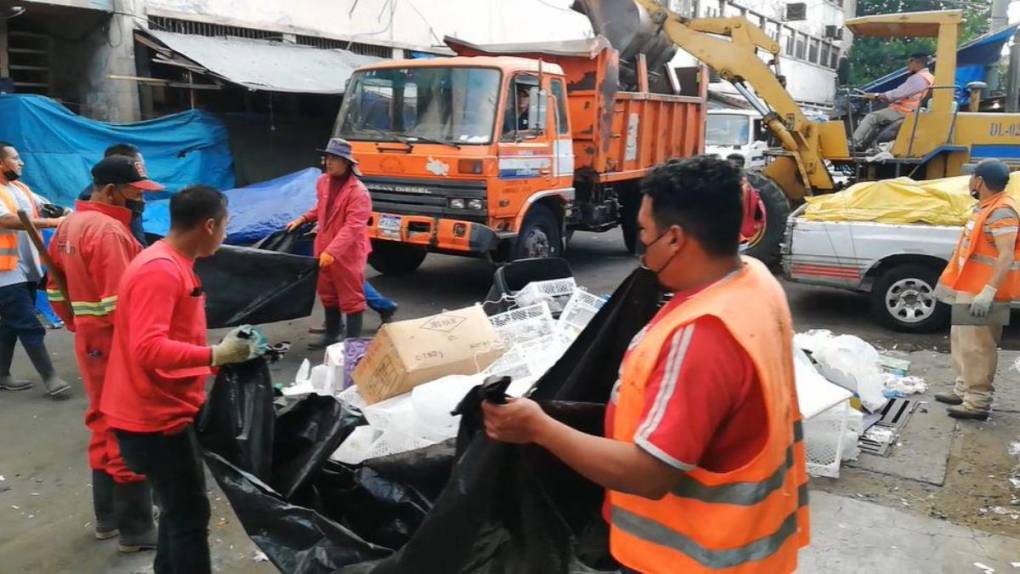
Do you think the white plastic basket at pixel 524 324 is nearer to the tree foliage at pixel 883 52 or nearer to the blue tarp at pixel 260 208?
the blue tarp at pixel 260 208

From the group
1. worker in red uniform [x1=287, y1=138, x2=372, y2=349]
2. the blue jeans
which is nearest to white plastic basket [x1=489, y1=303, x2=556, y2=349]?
worker in red uniform [x1=287, y1=138, x2=372, y2=349]

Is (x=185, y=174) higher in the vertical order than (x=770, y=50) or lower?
lower

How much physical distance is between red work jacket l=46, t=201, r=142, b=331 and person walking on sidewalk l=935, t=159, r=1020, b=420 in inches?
183

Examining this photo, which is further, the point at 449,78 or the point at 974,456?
Answer: the point at 449,78

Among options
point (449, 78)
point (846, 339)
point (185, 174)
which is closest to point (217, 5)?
point (185, 174)

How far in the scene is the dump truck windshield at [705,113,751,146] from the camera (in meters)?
16.8

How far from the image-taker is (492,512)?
186 centimetres

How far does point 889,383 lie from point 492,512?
4444 mm

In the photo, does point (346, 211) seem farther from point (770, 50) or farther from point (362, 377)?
point (770, 50)

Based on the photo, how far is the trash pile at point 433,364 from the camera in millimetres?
3467

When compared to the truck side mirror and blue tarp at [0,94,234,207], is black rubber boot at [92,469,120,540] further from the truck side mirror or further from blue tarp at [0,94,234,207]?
blue tarp at [0,94,234,207]

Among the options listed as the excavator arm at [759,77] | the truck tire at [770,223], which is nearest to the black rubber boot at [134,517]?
the truck tire at [770,223]

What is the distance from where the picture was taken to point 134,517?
3.19 meters

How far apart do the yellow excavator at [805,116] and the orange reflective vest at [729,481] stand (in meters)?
6.86
